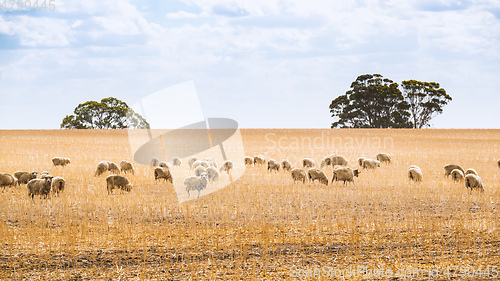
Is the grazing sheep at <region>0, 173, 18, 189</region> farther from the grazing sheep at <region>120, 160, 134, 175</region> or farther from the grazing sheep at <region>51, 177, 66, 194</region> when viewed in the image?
the grazing sheep at <region>120, 160, 134, 175</region>

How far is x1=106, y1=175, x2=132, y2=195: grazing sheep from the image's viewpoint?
A: 17906 mm

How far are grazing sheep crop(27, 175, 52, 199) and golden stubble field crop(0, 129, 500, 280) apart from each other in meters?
0.49

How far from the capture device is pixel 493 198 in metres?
17.4

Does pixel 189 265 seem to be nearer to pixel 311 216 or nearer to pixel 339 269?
pixel 339 269

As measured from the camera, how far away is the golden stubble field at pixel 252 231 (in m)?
9.85

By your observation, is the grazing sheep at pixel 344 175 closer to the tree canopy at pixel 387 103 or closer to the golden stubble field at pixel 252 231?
the golden stubble field at pixel 252 231

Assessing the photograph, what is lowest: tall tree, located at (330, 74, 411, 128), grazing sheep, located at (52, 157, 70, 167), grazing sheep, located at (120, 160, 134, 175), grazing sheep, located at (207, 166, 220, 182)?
grazing sheep, located at (207, 166, 220, 182)

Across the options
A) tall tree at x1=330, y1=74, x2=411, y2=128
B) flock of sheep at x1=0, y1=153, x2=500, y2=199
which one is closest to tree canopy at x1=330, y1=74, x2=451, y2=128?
tall tree at x1=330, y1=74, x2=411, y2=128

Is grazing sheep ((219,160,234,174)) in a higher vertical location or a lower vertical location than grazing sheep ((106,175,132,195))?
higher

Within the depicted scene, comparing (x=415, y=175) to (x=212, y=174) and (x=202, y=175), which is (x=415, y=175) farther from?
(x=202, y=175)

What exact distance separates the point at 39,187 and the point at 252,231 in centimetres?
807

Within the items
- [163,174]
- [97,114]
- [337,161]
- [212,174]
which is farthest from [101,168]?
[97,114]

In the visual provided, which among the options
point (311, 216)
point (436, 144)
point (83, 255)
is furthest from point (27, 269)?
point (436, 144)

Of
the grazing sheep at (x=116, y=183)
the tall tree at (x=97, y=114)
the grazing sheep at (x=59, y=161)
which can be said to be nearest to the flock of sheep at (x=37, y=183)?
the grazing sheep at (x=116, y=183)
